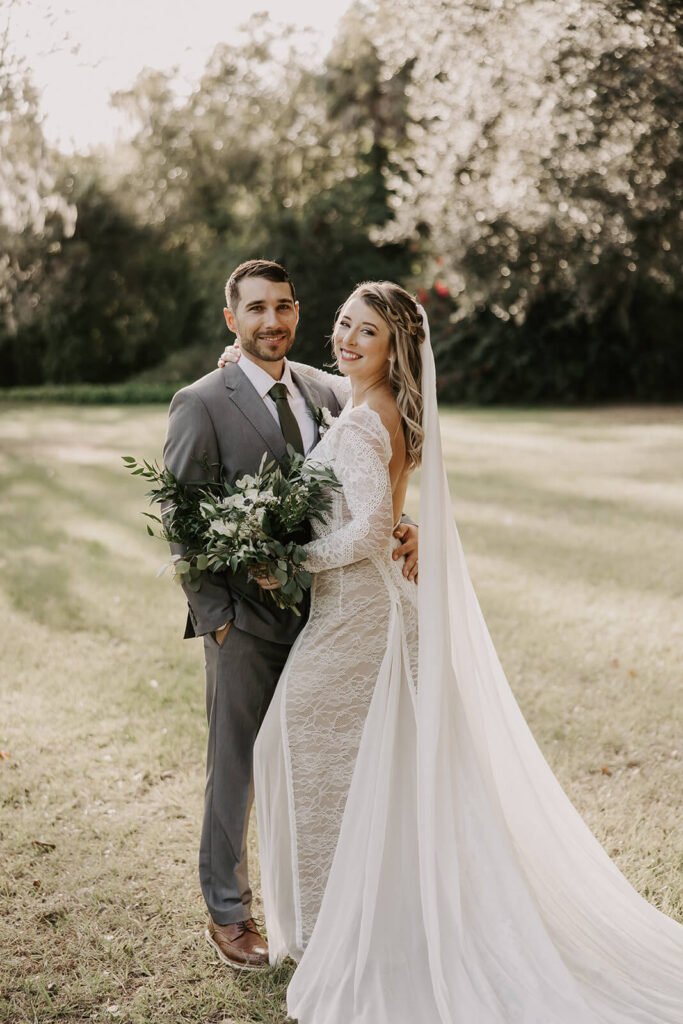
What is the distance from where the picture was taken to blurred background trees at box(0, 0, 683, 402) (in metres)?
13.0

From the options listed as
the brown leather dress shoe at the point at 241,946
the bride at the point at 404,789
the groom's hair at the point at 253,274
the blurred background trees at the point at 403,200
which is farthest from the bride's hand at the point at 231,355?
the blurred background trees at the point at 403,200

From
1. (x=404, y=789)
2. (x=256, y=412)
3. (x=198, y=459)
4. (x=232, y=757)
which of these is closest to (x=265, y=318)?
(x=256, y=412)

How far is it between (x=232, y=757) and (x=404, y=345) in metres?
1.61

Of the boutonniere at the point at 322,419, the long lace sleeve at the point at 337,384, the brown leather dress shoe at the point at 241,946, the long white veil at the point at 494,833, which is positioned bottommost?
the brown leather dress shoe at the point at 241,946

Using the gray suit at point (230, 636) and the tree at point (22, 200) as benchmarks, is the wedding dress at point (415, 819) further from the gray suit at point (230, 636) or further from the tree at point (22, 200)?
the tree at point (22, 200)

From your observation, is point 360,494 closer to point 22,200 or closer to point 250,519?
point 250,519

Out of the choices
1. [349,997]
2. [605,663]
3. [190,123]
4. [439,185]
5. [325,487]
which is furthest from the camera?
[190,123]

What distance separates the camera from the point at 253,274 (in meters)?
3.52

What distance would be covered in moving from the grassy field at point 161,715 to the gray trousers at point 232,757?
0.28 metres

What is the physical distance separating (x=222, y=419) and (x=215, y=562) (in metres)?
0.58

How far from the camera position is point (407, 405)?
3.40 meters

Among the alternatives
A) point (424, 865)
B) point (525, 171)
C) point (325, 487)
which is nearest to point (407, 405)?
point (325, 487)

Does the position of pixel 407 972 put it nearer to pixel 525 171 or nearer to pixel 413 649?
pixel 413 649

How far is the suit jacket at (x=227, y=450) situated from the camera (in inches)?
136
